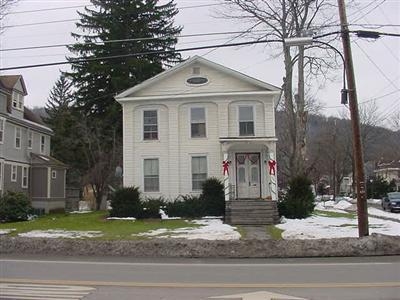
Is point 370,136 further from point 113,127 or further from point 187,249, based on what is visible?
point 187,249

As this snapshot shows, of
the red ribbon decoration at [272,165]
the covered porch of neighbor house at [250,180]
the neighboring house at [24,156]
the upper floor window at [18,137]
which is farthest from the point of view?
the upper floor window at [18,137]

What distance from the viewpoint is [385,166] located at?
11400 cm

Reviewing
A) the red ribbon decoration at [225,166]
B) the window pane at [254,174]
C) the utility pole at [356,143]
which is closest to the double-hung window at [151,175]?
the red ribbon decoration at [225,166]

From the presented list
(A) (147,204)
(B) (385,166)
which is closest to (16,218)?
(A) (147,204)

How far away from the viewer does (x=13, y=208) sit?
30.8m

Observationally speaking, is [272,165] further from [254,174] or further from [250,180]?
[250,180]

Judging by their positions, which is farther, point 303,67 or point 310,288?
point 303,67

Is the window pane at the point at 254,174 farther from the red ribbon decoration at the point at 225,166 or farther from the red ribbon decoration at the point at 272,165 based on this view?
the red ribbon decoration at the point at 225,166

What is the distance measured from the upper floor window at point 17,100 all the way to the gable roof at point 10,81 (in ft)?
1.80

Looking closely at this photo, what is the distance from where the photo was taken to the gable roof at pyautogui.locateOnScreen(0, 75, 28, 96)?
39594 mm

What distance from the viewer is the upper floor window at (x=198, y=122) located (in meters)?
31.6

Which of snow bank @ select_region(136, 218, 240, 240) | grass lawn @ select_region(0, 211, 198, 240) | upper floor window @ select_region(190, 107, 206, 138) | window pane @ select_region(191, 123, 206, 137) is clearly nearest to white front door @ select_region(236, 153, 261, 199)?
window pane @ select_region(191, 123, 206, 137)

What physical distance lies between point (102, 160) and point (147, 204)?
1894 centimetres

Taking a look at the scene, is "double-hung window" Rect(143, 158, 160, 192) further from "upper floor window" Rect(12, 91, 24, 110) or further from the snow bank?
"upper floor window" Rect(12, 91, 24, 110)
